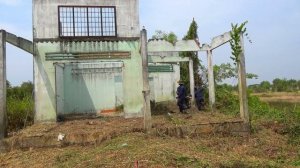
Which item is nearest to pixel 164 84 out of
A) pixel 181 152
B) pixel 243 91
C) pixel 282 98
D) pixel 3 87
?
pixel 243 91

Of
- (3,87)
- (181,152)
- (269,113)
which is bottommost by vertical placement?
(181,152)

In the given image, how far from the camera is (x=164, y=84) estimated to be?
23.8 metres

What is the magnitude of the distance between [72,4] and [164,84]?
8.67 m

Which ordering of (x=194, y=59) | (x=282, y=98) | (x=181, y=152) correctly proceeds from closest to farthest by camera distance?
(x=181, y=152)
(x=194, y=59)
(x=282, y=98)

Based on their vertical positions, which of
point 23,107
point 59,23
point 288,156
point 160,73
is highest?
point 59,23

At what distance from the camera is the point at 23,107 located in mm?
18750

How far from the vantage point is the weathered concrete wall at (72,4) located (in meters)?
16.4

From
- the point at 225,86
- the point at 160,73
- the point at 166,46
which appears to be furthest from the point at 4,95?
the point at 225,86

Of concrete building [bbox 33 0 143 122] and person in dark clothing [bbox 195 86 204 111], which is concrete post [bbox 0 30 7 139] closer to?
concrete building [bbox 33 0 143 122]

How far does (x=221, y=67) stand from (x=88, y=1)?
1102cm

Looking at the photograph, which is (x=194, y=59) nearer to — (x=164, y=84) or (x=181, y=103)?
(x=164, y=84)

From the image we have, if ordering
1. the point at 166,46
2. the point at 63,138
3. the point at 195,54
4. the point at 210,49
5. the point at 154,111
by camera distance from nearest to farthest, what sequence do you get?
1. the point at 63,138
2. the point at 166,46
3. the point at 210,49
4. the point at 154,111
5. the point at 195,54

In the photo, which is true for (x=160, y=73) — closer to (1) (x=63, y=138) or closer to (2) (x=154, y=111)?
(2) (x=154, y=111)

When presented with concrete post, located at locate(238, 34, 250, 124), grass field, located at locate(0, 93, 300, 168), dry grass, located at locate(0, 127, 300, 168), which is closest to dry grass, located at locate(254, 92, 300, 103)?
concrete post, located at locate(238, 34, 250, 124)
